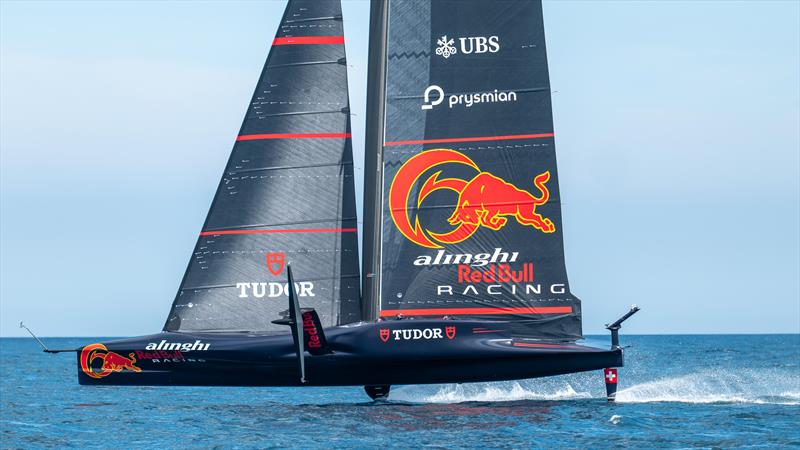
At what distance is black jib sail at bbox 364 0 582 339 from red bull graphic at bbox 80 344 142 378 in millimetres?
4711

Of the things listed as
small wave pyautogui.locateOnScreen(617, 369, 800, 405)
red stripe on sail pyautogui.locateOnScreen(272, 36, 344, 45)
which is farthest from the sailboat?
small wave pyautogui.locateOnScreen(617, 369, 800, 405)

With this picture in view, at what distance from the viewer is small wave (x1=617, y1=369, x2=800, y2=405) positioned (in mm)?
28969

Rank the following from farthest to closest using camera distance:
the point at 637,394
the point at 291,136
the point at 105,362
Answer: the point at 637,394 < the point at 291,136 < the point at 105,362

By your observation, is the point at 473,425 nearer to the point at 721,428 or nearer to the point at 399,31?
the point at 721,428

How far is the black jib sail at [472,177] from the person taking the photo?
2478 centimetres

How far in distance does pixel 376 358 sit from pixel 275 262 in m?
2.89

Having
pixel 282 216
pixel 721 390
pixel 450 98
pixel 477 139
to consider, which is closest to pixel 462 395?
pixel 282 216

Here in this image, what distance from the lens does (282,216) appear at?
25.2 metres

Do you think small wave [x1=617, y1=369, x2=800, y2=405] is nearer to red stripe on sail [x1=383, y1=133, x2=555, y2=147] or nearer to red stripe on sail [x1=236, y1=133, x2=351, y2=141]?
red stripe on sail [x1=383, y1=133, x2=555, y2=147]

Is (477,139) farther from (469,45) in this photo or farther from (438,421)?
(438,421)

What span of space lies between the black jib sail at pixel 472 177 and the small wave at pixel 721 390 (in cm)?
507

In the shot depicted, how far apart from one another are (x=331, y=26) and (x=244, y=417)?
785cm

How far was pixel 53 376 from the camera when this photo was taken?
5053cm

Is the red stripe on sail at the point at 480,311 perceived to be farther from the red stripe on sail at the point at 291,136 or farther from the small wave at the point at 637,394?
the red stripe on sail at the point at 291,136
